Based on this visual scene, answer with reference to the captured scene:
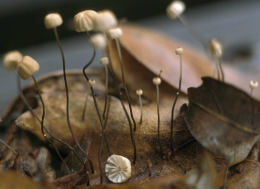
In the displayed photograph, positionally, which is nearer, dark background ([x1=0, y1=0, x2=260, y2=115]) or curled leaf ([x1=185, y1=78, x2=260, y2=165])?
curled leaf ([x1=185, y1=78, x2=260, y2=165])

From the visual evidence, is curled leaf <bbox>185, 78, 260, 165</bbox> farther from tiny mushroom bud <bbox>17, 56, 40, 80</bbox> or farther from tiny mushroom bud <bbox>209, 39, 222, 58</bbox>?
tiny mushroom bud <bbox>17, 56, 40, 80</bbox>

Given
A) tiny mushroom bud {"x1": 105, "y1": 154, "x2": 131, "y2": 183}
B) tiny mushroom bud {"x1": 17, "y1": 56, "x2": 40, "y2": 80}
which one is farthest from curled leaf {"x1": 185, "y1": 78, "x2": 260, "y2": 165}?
tiny mushroom bud {"x1": 17, "y1": 56, "x2": 40, "y2": 80}

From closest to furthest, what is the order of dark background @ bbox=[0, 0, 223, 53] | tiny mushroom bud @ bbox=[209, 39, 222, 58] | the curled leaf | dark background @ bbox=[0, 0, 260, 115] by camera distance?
the curled leaf, tiny mushroom bud @ bbox=[209, 39, 222, 58], dark background @ bbox=[0, 0, 260, 115], dark background @ bbox=[0, 0, 223, 53]

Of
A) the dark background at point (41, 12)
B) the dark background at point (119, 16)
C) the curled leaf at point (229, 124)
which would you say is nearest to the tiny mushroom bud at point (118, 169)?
the curled leaf at point (229, 124)

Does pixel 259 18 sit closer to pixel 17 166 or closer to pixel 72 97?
pixel 72 97

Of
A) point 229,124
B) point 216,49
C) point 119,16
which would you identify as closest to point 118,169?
point 229,124

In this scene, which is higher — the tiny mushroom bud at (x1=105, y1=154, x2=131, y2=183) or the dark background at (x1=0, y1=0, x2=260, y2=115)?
the dark background at (x1=0, y1=0, x2=260, y2=115)

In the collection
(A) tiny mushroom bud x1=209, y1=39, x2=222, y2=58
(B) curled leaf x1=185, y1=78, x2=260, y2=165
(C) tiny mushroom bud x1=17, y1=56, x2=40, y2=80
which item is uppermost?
(C) tiny mushroom bud x1=17, y1=56, x2=40, y2=80
